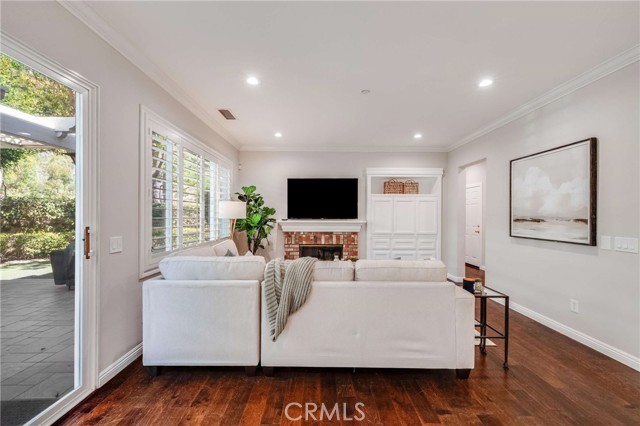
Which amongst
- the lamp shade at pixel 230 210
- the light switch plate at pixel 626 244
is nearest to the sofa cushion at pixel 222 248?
the lamp shade at pixel 230 210

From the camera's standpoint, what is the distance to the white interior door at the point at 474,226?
689 centimetres

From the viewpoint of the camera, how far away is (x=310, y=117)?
4.02 metres

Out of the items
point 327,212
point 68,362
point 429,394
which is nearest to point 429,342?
point 429,394

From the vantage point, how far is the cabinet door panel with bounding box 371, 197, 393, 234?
5.79 m

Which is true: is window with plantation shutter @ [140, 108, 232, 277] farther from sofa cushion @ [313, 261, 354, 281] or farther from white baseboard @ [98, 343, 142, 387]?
sofa cushion @ [313, 261, 354, 281]

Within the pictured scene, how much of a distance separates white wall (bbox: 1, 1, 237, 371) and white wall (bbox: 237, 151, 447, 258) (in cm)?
314

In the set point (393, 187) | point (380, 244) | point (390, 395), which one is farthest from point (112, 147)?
point (393, 187)

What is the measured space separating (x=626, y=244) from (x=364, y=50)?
285 centimetres

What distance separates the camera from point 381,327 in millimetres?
2154

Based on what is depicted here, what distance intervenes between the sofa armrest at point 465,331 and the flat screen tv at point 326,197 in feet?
12.2

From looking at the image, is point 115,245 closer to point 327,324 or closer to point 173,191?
point 173,191

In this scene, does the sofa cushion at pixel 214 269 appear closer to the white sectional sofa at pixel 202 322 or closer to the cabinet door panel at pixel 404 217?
the white sectional sofa at pixel 202 322

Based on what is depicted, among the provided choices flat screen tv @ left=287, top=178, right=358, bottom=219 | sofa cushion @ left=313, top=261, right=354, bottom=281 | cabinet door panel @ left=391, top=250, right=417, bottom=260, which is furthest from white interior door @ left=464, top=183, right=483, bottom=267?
sofa cushion @ left=313, top=261, right=354, bottom=281

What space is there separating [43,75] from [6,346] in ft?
5.46
